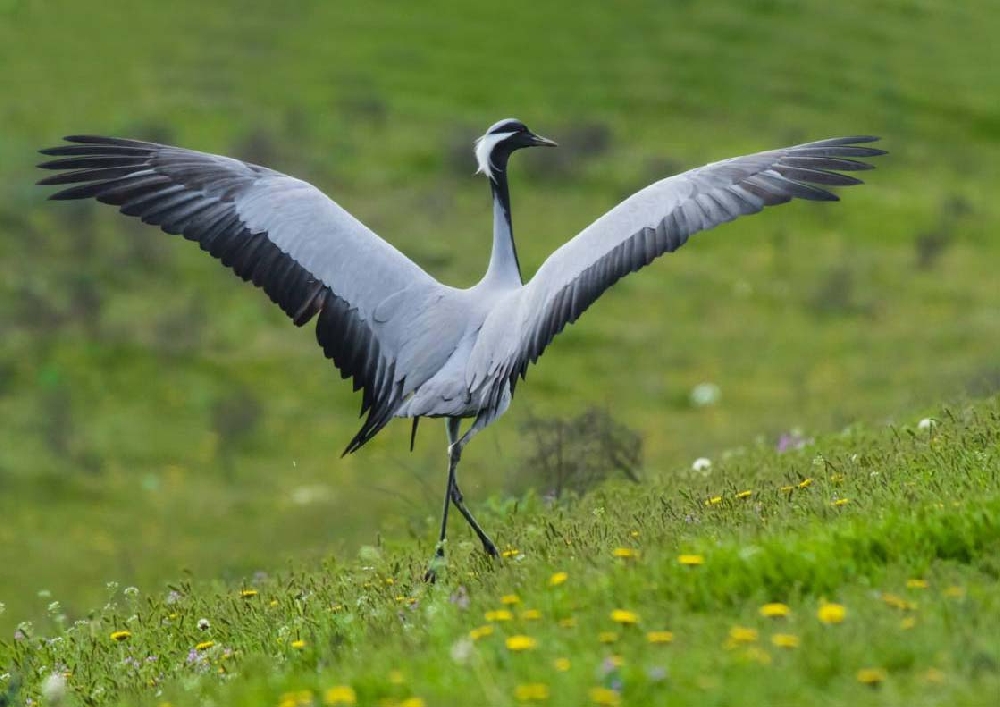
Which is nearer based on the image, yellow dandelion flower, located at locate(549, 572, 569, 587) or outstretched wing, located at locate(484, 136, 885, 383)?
yellow dandelion flower, located at locate(549, 572, 569, 587)

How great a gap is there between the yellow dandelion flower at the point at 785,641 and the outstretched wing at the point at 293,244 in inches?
160

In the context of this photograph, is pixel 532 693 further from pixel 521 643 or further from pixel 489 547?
pixel 489 547

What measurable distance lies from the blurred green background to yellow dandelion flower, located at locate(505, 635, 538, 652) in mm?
3473

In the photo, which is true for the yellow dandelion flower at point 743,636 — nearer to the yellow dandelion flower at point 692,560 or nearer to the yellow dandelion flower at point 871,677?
the yellow dandelion flower at point 871,677

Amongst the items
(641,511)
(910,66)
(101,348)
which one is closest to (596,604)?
(641,511)

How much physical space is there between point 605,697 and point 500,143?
537 cm

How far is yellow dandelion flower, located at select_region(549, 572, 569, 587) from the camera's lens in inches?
227

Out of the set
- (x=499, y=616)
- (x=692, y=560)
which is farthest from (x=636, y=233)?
(x=499, y=616)

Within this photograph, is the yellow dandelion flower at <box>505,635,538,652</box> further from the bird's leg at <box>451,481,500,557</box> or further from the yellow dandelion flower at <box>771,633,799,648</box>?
the bird's leg at <box>451,481,500,557</box>

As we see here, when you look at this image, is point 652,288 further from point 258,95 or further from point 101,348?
point 258,95

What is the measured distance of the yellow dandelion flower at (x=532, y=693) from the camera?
4.67 metres

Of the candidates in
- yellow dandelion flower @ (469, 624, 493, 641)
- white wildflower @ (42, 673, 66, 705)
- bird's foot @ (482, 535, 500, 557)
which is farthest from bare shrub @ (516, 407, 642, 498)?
yellow dandelion flower @ (469, 624, 493, 641)

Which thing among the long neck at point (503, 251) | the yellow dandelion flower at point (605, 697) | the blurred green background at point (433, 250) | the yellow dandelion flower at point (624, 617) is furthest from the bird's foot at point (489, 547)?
the yellow dandelion flower at point (605, 697)

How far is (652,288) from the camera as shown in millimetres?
36438
